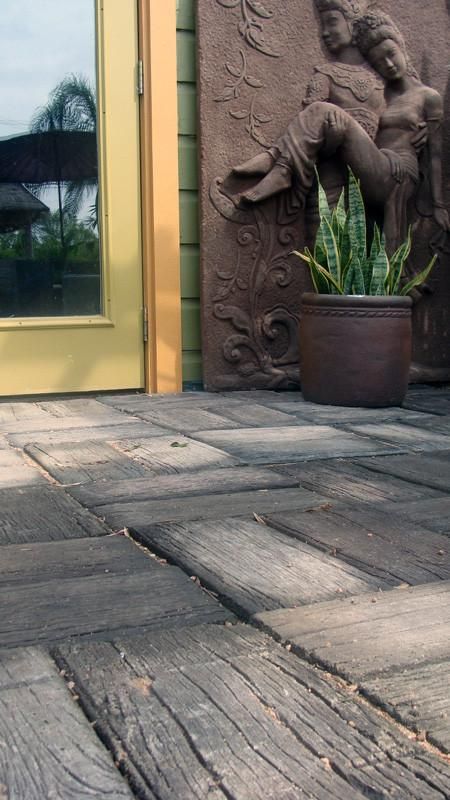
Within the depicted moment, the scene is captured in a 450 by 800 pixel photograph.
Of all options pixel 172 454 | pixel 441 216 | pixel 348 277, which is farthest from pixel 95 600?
pixel 441 216

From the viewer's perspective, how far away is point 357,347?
3.16m

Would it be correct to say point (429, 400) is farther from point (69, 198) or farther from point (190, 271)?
point (69, 198)

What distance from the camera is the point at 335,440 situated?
2.55m

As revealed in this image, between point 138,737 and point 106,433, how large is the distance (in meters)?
1.78

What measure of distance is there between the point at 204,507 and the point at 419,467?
0.66m

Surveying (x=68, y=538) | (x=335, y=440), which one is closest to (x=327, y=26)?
(x=335, y=440)

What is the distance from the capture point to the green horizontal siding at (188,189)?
3.46 m

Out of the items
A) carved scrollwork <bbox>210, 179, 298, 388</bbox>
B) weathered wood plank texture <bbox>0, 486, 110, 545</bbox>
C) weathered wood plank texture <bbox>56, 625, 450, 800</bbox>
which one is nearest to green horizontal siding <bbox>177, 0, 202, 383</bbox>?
carved scrollwork <bbox>210, 179, 298, 388</bbox>

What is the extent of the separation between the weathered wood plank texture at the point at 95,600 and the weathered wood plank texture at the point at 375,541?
29cm

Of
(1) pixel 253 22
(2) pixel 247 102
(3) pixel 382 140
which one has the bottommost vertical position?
(3) pixel 382 140

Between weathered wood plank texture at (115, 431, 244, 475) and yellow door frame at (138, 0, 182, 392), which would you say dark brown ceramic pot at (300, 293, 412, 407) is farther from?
weathered wood plank texture at (115, 431, 244, 475)

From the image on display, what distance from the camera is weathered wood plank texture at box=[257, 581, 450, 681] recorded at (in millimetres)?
1070

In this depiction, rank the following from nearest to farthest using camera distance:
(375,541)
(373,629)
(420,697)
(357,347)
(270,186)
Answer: (420,697), (373,629), (375,541), (357,347), (270,186)

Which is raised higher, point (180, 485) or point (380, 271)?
point (380, 271)
